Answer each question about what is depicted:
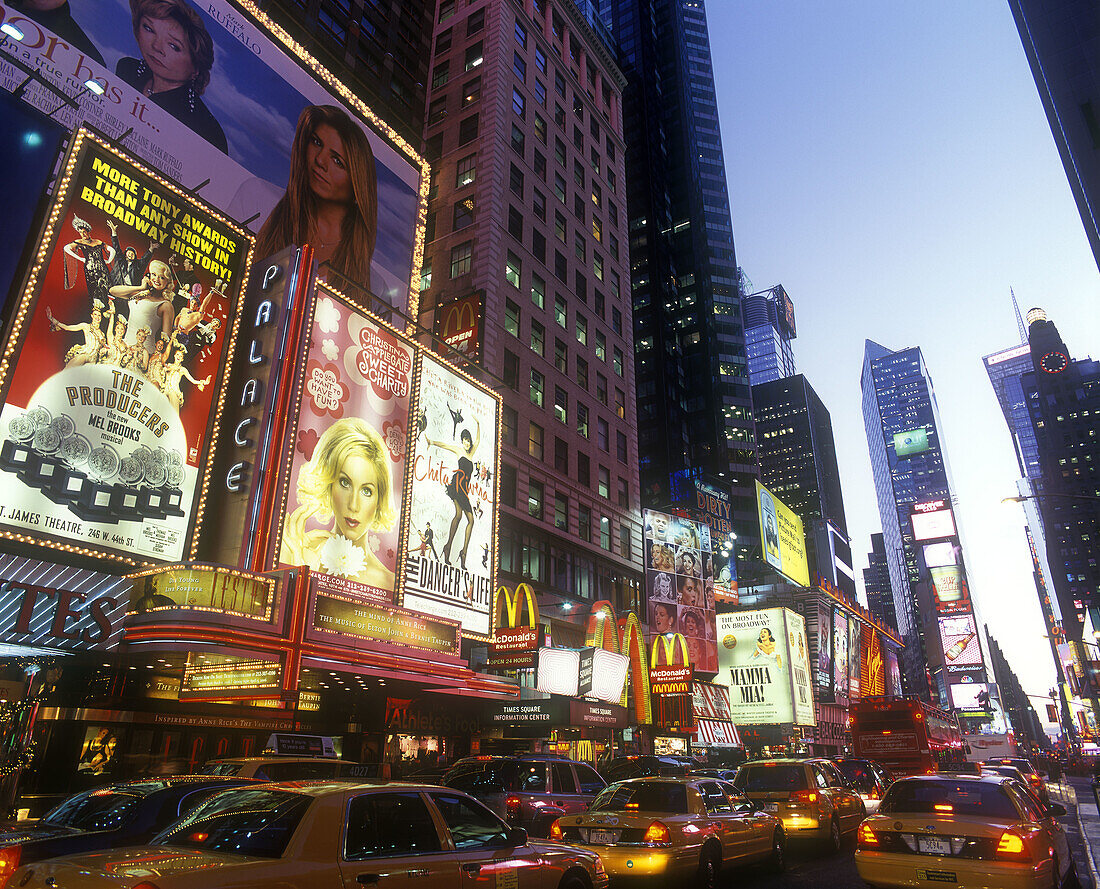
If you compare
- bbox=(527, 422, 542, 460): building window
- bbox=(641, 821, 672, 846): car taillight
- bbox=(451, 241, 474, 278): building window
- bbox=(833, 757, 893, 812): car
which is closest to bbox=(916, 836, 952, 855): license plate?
bbox=(641, 821, 672, 846): car taillight

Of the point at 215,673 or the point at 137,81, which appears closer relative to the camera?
the point at 215,673

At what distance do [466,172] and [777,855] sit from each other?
1457 inches

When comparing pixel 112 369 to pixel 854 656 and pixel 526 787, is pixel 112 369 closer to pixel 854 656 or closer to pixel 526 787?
pixel 526 787

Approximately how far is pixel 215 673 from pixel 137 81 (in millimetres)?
20120

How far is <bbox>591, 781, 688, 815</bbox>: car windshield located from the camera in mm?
11352

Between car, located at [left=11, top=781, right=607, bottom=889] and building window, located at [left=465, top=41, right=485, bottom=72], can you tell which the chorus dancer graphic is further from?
building window, located at [left=465, top=41, right=485, bottom=72]

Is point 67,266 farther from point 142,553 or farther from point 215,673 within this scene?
point 215,673

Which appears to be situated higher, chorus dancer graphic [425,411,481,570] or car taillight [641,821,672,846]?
chorus dancer graphic [425,411,481,570]

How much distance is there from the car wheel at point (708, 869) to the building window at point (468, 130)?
3926 centimetres

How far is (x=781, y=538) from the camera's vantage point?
81625 mm

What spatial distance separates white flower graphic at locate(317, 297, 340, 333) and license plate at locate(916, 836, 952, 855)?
817 inches

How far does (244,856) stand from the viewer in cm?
500

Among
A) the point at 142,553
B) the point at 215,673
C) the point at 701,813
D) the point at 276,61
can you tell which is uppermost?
the point at 276,61

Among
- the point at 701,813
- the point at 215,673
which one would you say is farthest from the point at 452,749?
the point at 701,813
